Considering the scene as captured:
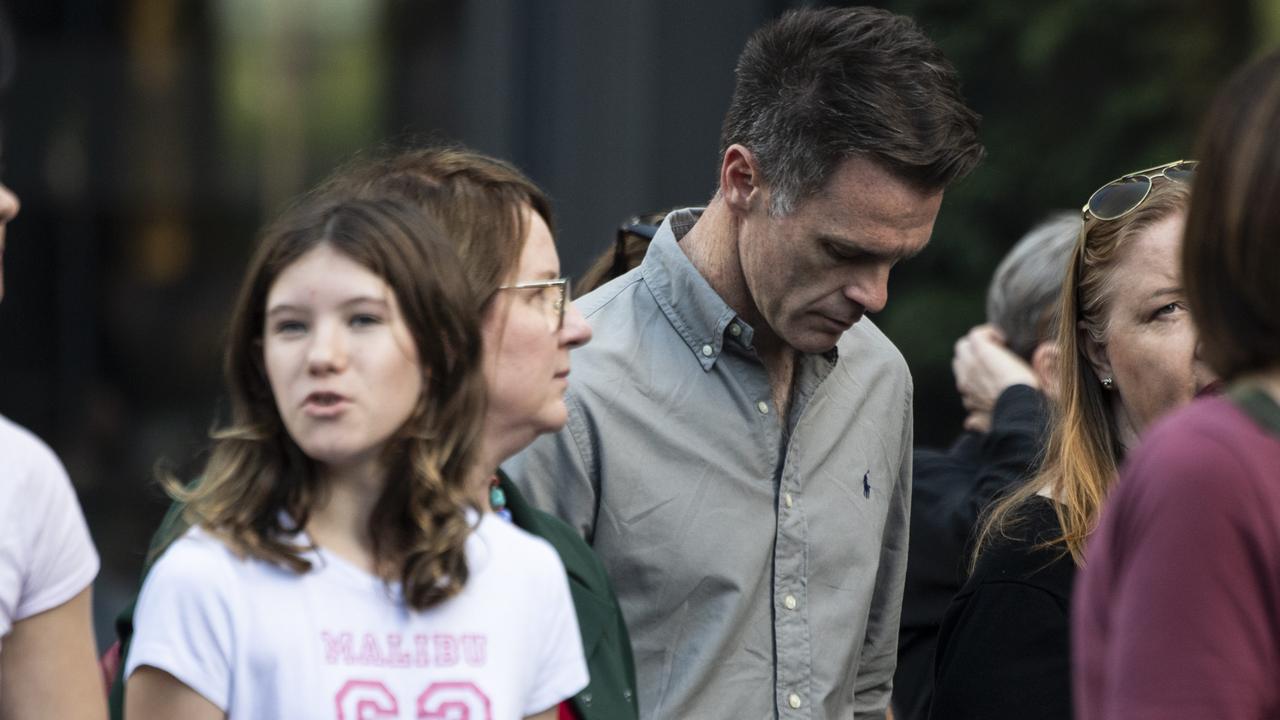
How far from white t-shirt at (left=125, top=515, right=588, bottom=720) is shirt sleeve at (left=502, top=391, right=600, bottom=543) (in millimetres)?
627

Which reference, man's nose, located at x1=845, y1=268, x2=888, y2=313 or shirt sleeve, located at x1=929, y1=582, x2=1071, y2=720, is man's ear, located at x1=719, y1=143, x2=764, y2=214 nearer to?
man's nose, located at x1=845, y1=268, x2=888, y2=313

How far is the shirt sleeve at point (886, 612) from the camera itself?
3.29 metres

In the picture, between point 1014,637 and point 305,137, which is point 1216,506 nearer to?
point 1014,637

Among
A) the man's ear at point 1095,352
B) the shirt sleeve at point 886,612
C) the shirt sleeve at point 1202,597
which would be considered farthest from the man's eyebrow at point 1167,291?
the shirt sleeve at point 1202,597

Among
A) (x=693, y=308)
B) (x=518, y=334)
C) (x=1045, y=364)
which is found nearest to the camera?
(x=518, y=334)

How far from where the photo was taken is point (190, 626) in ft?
6.89

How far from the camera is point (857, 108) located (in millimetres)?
2928

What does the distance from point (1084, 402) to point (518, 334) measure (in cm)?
105

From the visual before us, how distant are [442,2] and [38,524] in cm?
612

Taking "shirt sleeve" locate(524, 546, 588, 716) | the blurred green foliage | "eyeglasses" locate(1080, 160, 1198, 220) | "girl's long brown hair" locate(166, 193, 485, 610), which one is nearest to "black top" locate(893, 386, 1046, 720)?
"eyeglasses" locate(1080, 160, 1198, 220)

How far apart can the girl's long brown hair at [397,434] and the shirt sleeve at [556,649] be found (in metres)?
0.15

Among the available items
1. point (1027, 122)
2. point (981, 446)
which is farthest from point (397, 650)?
point (1027, 122)

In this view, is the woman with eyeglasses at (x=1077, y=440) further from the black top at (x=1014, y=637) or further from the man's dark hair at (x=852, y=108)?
the man's dark hair at (x=852, y=108)

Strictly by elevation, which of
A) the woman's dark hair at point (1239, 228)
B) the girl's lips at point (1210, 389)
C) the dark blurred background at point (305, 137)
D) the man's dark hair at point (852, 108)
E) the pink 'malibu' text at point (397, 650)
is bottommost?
the dark blurred background at point (305, 137)
